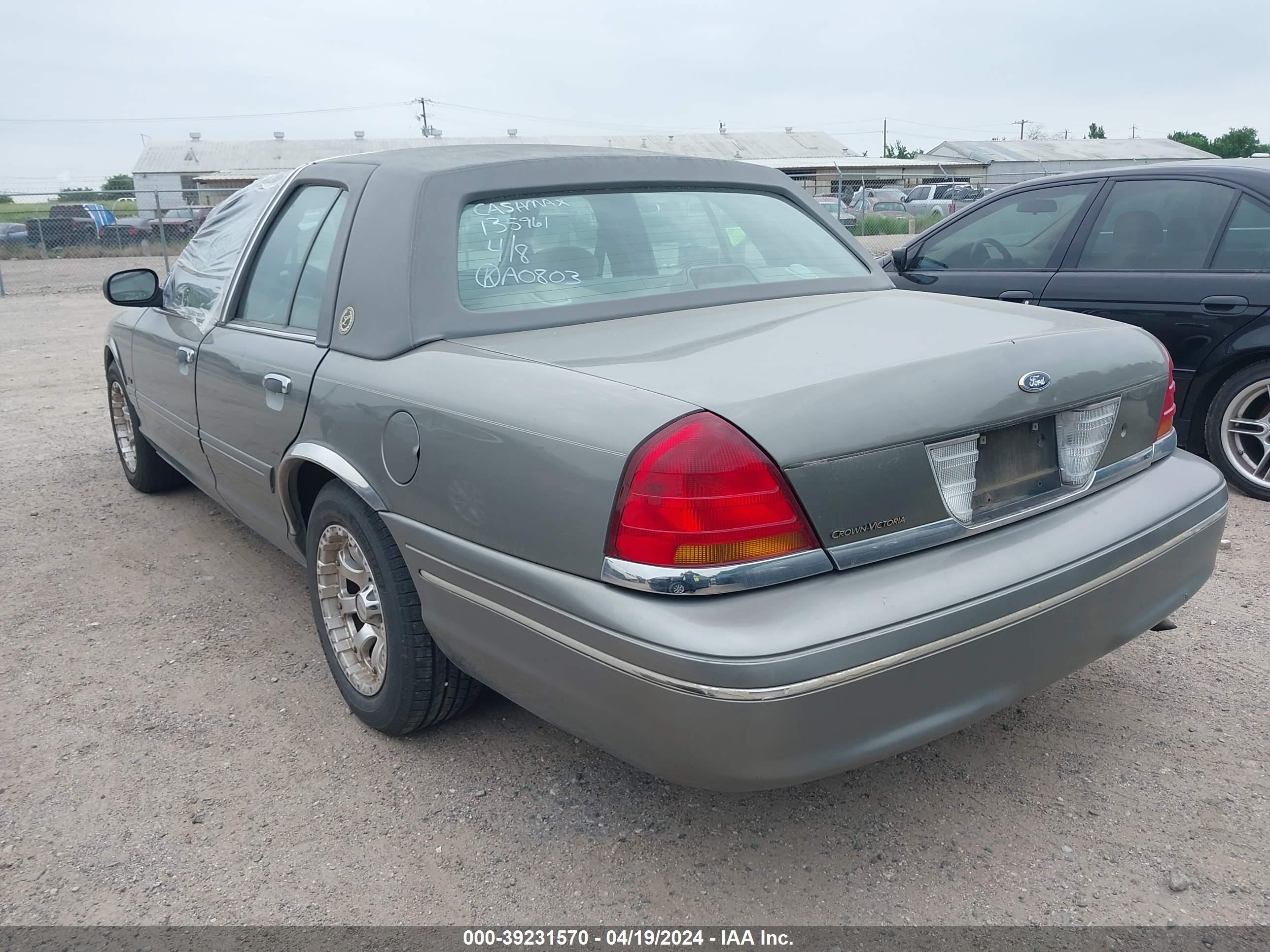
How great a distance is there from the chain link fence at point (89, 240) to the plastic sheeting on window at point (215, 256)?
16088mm

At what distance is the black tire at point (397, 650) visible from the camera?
2688mm

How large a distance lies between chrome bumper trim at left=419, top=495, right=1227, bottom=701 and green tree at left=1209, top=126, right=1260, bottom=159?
70153mm

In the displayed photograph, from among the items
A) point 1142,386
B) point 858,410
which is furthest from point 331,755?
point 1142,386

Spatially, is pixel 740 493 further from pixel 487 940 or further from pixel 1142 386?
pixel 1142 386

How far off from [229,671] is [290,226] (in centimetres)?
154

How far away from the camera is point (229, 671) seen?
137 inches

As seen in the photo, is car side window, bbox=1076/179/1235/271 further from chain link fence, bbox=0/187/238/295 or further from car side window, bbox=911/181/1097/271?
chain link fence, bbox=0/187/238/295

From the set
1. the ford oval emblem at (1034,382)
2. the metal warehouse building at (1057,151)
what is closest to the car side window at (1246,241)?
the ford oval emblem at (1034,382)

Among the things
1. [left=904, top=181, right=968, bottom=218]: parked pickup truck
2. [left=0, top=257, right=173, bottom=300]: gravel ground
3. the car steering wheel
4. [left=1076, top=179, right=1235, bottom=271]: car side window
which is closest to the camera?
[left=1076, top=179, right=1235, bottom=271]: car side window

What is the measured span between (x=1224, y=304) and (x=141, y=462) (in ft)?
17.7

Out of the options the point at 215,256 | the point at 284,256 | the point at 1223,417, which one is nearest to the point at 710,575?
the point at 284,256

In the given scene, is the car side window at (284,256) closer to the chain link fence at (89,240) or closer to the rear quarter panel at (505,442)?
the rear quarter panel at (505,442)

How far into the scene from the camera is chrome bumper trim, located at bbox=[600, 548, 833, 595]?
1.97 meters

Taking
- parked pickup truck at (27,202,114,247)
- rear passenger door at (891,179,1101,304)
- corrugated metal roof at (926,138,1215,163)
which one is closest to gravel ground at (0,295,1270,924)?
rear passenger door at (891,179,1101,304)
